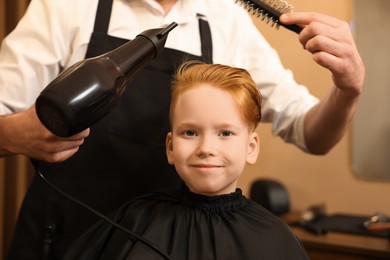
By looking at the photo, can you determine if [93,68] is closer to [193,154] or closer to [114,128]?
[193,154]

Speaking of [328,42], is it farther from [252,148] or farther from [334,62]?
[252,148]

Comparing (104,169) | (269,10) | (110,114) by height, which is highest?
(269,10)

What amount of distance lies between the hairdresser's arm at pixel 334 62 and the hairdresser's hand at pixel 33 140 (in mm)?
456

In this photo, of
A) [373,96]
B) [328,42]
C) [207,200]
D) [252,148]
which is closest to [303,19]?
[328,42]

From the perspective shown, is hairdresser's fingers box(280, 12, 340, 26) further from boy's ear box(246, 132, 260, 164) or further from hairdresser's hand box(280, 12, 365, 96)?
boy's ear box(246, 132, 260, 164)

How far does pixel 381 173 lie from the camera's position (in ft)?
6.67

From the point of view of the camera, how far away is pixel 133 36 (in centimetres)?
109

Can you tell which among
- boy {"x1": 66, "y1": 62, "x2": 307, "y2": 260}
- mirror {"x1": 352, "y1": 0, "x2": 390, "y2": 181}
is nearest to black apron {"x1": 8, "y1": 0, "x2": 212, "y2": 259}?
boy {"x1": 66, "y1": 62, "x2": 307, "y2": 260}

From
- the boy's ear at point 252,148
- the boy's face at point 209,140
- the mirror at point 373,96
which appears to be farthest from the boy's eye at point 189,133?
the mirror at point 373,96

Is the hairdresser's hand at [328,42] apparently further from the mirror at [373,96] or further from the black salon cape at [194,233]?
the mirror at [373,96]

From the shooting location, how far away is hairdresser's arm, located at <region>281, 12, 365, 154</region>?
890 mm

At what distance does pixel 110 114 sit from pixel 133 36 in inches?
7.5

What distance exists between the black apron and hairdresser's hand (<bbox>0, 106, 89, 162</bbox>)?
133mm

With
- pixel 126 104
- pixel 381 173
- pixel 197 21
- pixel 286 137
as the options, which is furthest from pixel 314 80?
pixel 126 104
